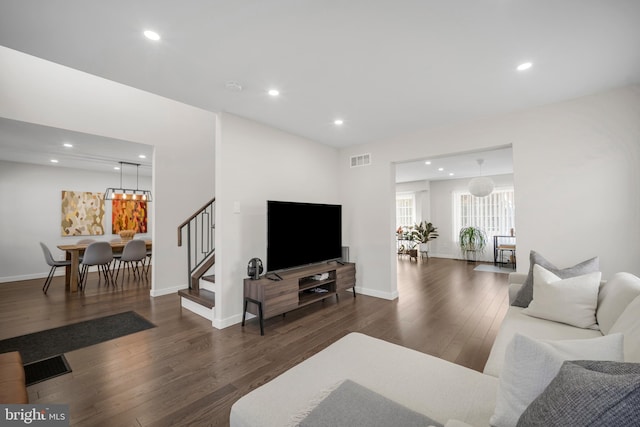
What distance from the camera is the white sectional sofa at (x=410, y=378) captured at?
3.69ft

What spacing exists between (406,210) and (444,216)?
1.32 metres

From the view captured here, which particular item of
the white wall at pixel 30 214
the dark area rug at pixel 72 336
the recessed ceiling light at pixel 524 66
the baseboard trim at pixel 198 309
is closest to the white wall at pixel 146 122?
the white wall at pixel 30 214

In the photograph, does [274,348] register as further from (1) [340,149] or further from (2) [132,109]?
(2) [132,109]

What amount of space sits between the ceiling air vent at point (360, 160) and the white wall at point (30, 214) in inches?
257

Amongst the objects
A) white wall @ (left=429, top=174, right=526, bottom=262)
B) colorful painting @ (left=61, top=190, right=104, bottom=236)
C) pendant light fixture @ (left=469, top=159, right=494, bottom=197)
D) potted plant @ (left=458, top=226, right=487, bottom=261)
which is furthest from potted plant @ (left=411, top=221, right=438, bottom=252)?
colorful painting @ (left=61, top=190, right=104, bottom=236)

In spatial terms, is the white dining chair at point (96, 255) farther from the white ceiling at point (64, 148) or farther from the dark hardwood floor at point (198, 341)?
the white ceiling at point (64, 148)

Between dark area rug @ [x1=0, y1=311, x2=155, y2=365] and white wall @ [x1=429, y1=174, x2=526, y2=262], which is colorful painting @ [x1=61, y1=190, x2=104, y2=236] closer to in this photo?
dark area rug @ [x1=0, y1=311, x2=155, y2=365]

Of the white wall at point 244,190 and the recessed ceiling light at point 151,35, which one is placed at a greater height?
the recessed ceiling light at point 151,35

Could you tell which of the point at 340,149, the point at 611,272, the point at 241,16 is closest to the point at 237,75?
the point at 241,16

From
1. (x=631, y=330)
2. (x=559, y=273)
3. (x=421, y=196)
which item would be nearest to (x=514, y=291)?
(x=559, y=273)

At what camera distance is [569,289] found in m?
2.06

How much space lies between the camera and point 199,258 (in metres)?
5.08

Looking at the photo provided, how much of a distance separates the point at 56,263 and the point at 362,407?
6235 millimetres

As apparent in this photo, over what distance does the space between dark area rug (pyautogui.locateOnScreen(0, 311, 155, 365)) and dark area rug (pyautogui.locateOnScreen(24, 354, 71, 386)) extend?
11cm
